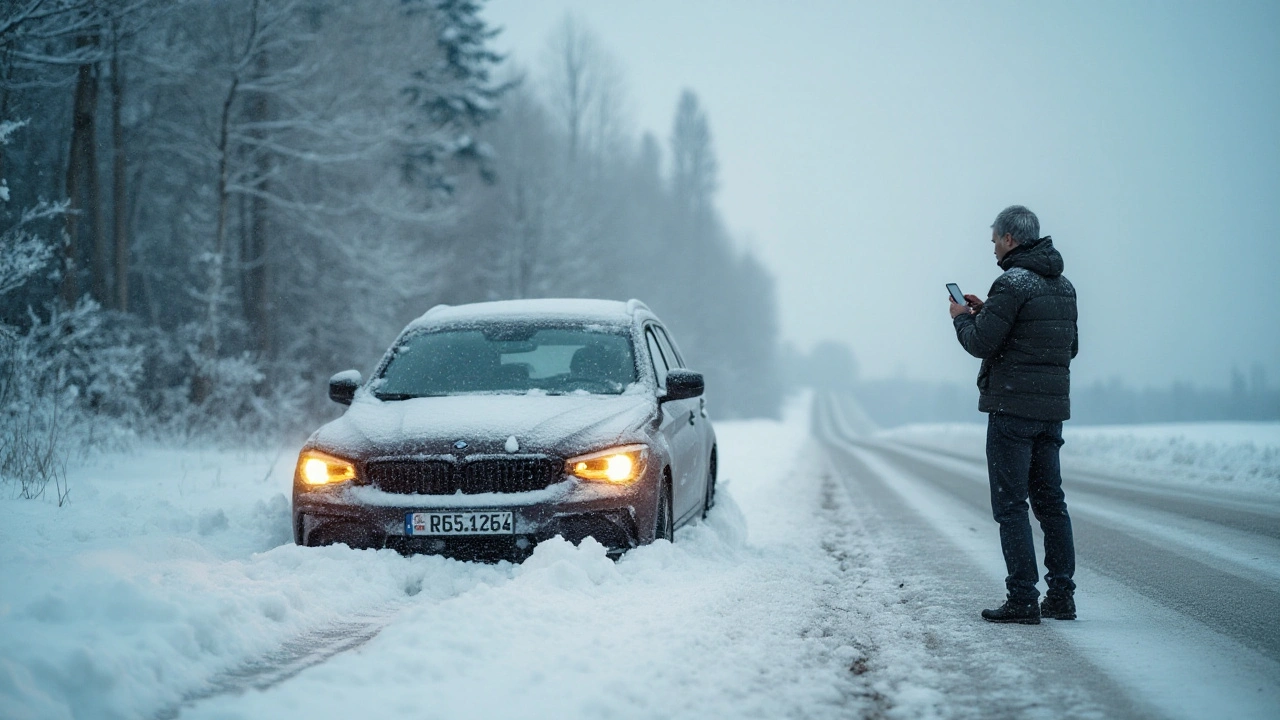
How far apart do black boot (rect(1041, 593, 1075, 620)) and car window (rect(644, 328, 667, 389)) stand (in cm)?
268

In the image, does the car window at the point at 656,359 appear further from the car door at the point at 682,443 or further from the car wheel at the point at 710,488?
the car wheel at the point at 710,488

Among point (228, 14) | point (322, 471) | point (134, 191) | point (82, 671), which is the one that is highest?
point (228, 14)

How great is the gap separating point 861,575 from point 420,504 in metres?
2.72

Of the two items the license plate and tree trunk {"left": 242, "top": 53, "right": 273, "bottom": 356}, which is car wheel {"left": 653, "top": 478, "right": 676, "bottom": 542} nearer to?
the license plate

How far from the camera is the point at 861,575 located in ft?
18.2

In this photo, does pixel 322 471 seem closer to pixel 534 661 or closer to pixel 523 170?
pixel 534 661

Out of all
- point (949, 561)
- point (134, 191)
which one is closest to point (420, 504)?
point (949, 561)

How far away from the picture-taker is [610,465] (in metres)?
4.77

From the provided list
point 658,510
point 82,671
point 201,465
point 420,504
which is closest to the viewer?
point 82,671

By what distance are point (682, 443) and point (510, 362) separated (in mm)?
1277

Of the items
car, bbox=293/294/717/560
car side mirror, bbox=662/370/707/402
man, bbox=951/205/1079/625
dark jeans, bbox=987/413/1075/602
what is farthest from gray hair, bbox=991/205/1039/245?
car, bbox=293/294/717/560

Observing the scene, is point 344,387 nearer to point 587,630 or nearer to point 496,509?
point 496,509

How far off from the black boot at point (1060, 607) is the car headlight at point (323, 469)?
3.63 meters

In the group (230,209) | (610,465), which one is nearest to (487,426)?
(610,465)
